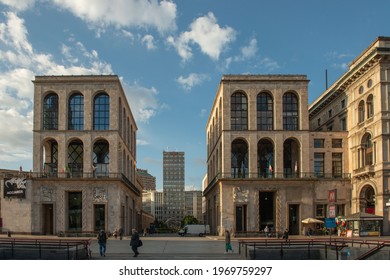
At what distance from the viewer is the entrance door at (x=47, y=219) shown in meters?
72.5

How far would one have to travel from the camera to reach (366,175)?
6731cm

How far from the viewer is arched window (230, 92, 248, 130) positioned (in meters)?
73.4

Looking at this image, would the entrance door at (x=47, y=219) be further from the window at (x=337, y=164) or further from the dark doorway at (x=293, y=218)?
the window at (x=337, y=164)

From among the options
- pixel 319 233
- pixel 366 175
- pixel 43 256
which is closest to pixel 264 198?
pixel 319 233

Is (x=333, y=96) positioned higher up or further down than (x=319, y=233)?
higher up

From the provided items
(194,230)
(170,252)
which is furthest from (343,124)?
(170,252)

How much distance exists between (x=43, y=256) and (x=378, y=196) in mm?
48364

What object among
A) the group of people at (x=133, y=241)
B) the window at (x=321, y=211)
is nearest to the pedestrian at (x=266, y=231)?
the window at (x=321, y=211)

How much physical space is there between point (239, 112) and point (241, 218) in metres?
15.6

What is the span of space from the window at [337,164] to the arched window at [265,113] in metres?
11.1

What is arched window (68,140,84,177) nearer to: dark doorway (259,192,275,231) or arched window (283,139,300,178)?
dark doorway (259,192,275,231)

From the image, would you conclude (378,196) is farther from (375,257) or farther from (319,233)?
(375,257)

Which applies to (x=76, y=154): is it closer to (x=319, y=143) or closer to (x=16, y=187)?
(x=16, y=187)

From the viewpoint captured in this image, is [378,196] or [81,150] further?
[81,150]
